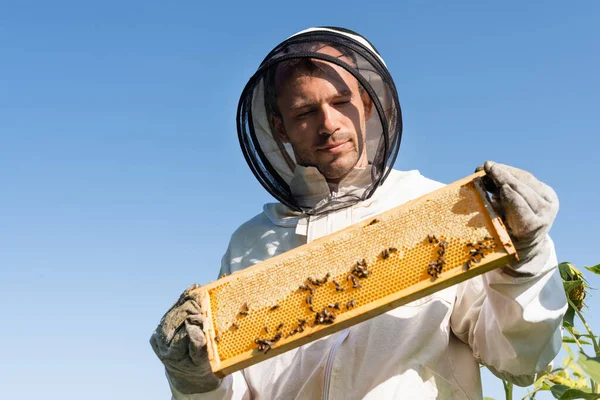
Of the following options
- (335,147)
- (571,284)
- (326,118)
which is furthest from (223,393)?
(571,284)

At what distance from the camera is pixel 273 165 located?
4.02 meters

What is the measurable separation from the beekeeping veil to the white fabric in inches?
28.8

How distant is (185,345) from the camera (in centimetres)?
280

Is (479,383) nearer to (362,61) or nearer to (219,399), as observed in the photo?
(219,399)

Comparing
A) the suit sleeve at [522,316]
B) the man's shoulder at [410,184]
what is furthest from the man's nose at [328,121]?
the suit sleeve at [522,316]

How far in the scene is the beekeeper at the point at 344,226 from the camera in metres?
2.75

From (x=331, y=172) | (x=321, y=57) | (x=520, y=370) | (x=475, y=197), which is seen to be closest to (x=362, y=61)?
(x=321, y=57)

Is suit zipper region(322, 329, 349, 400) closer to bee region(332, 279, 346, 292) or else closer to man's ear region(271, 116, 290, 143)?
bee region(332, 279, 346, 292)

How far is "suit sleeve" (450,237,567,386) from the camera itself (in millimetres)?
2721

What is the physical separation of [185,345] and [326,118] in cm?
139

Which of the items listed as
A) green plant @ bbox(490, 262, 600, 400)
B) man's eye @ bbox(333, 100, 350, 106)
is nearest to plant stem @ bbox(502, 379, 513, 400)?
green plant @ bbox(490, 262, 600, 400)

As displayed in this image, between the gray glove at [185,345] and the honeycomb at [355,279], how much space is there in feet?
0.19

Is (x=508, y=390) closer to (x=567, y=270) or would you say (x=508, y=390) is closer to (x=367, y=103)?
(x=567, y=270)

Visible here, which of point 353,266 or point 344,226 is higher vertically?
point 344,226
